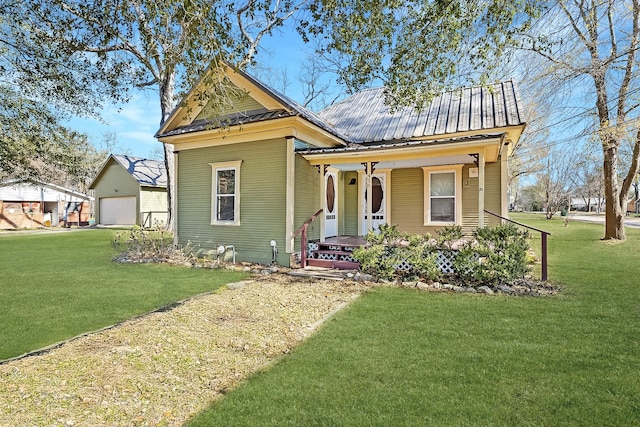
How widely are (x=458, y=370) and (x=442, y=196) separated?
24.5 ft

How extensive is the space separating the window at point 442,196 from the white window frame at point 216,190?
5529 millimetres

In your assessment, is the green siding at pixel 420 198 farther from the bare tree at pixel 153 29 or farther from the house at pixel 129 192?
the house at pixel 129 192

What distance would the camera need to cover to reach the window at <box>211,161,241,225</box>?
9.90 meters

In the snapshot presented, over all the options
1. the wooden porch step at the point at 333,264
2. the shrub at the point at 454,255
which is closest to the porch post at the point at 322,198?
the wooden porch step at the point at 333,264

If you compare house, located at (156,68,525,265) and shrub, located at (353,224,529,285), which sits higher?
house, located at (156,68,525,265)

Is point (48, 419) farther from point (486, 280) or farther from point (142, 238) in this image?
point (142, 238)

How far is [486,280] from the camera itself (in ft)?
22.2

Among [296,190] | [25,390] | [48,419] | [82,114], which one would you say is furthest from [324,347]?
[82,114]

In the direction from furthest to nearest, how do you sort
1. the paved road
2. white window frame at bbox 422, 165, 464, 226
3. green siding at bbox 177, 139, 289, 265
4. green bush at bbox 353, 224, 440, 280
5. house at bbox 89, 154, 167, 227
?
1. house at bbox 89, 154, 167, 227
2. the paved road
3. white window frame at bbox 422, 165, 464, 226
4. green siding at bbox 177, 139, 289, 265
5. green bush at bbox 353, 224, 440, 280

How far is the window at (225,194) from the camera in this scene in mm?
9898

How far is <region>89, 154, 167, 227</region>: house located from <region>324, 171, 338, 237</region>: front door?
17644 mm

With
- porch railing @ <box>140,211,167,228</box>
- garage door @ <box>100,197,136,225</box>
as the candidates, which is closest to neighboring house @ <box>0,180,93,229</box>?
→ garage door @ <box>100,197,136,225</box>

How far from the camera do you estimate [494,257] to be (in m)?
6.70

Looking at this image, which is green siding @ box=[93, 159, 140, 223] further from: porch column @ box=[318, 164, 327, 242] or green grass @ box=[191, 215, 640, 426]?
green grass @ box=[191, 215, 640, 426]
